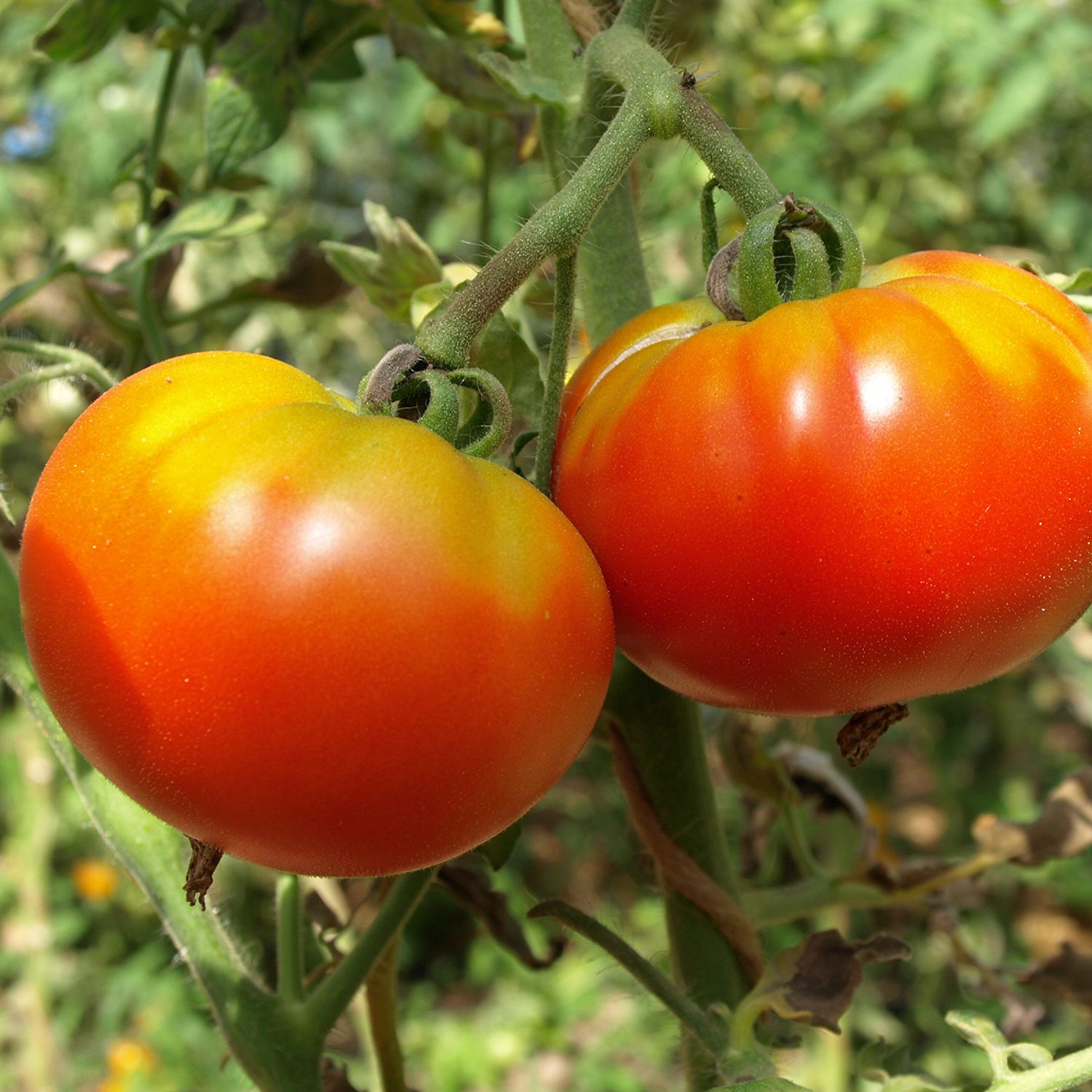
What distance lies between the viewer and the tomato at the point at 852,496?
522mm

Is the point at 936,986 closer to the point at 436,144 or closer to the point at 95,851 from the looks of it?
the point at 436,144

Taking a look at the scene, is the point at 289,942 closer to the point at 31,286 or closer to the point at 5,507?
the point at 5,507

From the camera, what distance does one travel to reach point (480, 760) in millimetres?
498

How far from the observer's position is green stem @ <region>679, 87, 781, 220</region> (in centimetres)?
60

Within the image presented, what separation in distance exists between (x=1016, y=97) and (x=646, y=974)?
1.47 m

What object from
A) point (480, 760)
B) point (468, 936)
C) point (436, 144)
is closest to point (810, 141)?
point (436, 144)

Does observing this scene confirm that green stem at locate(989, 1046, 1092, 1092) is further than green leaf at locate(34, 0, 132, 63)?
No

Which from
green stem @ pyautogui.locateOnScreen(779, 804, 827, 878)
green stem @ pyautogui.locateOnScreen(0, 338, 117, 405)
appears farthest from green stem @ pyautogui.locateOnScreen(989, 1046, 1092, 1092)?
green stem @ pyautogui.locateOnScreen(0, 338, 117, 405)

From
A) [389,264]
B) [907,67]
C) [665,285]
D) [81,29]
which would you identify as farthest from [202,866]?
[907,67]

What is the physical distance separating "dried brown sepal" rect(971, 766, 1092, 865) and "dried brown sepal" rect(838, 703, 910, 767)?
15.6 inches

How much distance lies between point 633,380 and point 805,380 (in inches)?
3.4

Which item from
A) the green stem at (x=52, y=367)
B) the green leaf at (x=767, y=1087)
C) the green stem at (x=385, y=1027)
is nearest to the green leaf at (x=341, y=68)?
the green stem at (x=52, y=367)

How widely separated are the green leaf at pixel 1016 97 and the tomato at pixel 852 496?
4.15 ft

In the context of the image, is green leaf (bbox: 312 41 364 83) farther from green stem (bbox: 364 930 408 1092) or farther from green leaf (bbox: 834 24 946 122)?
green leaf (bbox: 834 24 946 122)
